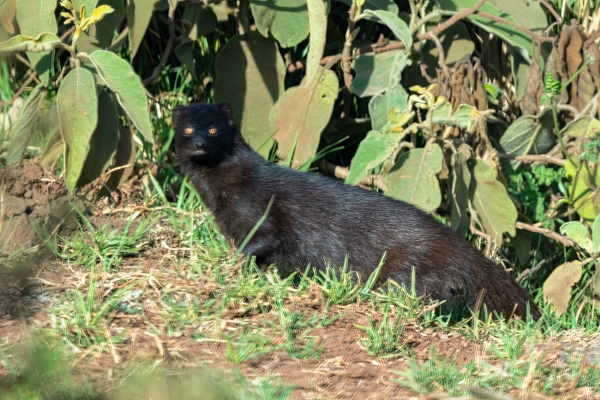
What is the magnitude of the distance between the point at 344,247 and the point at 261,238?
46cm

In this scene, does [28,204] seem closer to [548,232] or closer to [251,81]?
[251,81]

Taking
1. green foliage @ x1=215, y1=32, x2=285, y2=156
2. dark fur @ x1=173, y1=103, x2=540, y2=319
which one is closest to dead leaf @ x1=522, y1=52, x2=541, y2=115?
dark fur @ x1=173, y1=103, x2=540, y2=319

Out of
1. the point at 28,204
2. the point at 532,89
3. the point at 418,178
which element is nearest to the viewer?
the point at 28,204

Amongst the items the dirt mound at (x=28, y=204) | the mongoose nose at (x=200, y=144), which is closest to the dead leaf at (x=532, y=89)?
the mongoose nose at (x=200, y=144)

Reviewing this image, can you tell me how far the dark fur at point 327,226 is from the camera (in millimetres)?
4305

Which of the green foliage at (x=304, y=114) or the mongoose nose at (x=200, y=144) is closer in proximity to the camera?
the mongoose nose at (x=200, y=144)

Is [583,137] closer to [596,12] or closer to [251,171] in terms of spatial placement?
[596,12]

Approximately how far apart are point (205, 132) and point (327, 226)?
890mm

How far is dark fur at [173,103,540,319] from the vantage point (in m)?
4.30

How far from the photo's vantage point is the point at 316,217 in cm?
444

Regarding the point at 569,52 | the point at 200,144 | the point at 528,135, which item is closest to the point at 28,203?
the point at 200,144

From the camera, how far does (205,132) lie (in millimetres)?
4559

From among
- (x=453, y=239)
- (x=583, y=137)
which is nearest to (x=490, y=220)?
(x=453, y=239)

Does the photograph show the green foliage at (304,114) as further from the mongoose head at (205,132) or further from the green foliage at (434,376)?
the green foliage at (434,376)
